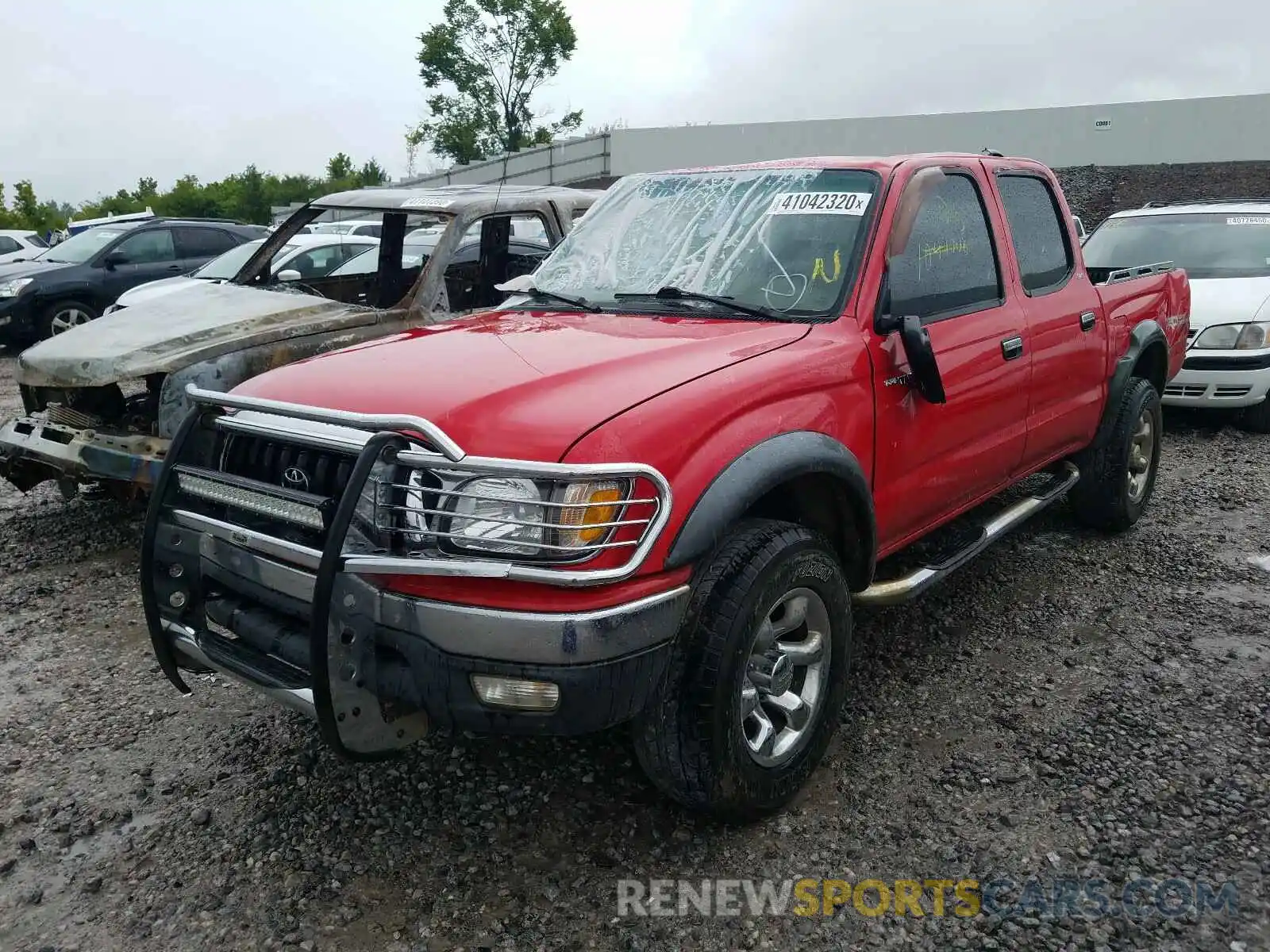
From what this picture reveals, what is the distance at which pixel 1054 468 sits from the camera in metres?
5.04

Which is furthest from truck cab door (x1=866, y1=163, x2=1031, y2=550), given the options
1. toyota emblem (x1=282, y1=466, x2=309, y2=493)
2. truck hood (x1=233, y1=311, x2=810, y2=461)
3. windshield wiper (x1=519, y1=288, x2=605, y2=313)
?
toyota emblem (x1=282, y1=466, x2=309, y2=493)

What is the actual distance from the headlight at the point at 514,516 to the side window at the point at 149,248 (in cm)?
1149

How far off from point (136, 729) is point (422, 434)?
2.00m

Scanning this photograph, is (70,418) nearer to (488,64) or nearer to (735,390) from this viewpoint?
(735,390)

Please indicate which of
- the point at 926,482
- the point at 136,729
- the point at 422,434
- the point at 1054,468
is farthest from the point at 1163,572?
the point at 136,729

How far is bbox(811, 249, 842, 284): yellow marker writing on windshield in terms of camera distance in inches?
131

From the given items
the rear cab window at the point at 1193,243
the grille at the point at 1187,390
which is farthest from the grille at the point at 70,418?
the rear cab window at the point at 1193,243

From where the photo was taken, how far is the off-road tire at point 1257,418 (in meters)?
7.71

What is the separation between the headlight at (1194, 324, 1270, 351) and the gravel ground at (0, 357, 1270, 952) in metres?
3.92

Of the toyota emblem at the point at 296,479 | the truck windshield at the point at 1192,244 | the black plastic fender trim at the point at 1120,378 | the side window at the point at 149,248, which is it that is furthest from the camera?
the side window at the point at 149,248

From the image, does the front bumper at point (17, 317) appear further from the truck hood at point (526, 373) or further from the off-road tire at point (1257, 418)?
the off-road tire at point (1257, 418)

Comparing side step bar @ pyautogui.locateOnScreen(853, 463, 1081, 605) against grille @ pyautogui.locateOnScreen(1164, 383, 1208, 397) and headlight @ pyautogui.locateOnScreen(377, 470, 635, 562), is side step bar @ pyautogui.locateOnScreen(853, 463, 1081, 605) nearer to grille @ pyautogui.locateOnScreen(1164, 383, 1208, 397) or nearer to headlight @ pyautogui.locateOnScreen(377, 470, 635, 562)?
headlight @ pyautogui.locateOnScreen(377, 470, 635, 562)

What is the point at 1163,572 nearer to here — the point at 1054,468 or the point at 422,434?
the point at 1054,468

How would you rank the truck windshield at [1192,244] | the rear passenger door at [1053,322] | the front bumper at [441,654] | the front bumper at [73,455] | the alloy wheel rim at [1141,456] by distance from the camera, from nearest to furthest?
the front bumper at [441,654]
the rear passenger door at [1053,322]
the front bumper at [73,455]
the alloy wheel rim at [1141,456]
the truck windshield at [1192,244]
